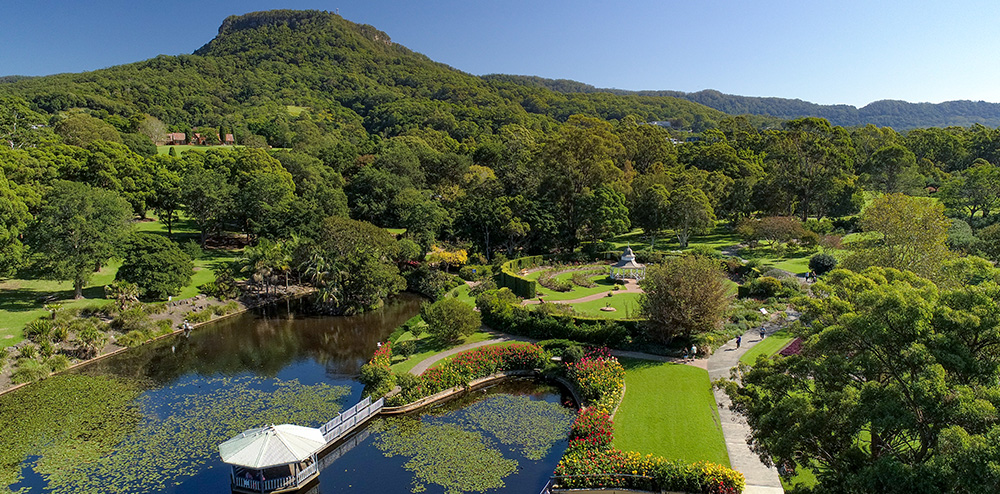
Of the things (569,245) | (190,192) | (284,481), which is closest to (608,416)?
(284,481)

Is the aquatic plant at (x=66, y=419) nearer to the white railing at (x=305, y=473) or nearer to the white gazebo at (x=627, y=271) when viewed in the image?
the white railing at (x=305, y=473)

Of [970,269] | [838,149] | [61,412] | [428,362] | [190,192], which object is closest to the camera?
[970,269]

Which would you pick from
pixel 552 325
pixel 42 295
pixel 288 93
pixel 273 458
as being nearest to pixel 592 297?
pixel 552 325

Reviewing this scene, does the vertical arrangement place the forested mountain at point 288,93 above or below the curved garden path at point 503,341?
above

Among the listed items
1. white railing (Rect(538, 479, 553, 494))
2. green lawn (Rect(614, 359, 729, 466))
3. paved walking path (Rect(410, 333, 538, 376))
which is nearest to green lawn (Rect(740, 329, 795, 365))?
green lawn (Rect(614, 359, 729, 466))

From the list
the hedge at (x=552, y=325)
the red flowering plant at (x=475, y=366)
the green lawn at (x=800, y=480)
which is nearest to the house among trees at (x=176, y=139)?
the hedge at (x=552, y=325)

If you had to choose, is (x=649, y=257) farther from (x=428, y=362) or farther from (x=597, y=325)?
(x=428, y=362)
